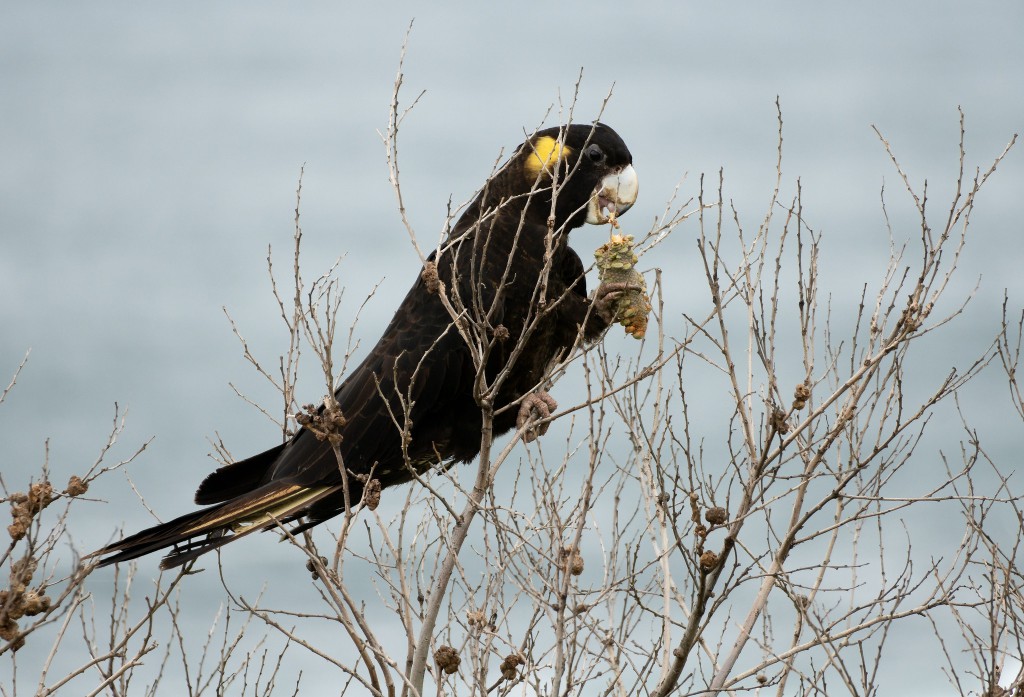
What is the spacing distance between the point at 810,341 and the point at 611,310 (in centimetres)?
105

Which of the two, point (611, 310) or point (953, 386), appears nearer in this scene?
point (953, 386)

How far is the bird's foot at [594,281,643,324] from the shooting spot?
4.24 m

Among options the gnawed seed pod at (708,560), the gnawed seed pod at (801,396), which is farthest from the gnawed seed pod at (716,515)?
the gnawed seed pod at (801,396)

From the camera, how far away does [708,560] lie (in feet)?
10.0

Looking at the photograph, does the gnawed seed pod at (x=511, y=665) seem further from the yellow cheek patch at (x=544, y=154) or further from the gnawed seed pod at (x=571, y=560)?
the yellow cheek patch at (x=544, y=154)

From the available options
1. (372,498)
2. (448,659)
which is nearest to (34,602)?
(372,498)

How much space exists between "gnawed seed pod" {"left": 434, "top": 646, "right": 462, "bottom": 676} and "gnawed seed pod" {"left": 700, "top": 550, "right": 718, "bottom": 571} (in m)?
0.98

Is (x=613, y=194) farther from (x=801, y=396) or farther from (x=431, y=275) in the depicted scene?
(x=801, y=396)

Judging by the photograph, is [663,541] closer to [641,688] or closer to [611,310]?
[641,688]

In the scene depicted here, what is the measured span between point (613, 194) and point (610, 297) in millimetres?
1027

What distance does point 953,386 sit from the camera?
389 centimetres

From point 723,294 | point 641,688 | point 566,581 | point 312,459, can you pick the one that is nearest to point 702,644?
point 641,688

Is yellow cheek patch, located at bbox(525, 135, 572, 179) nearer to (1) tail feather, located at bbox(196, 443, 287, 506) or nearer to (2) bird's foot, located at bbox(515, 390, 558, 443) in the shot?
(2) bird's foot, located at bbox(515, 390, 558, 443)

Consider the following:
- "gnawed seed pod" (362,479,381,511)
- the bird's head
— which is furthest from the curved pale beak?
"gnawed seed pod" (362,479,381,511)
